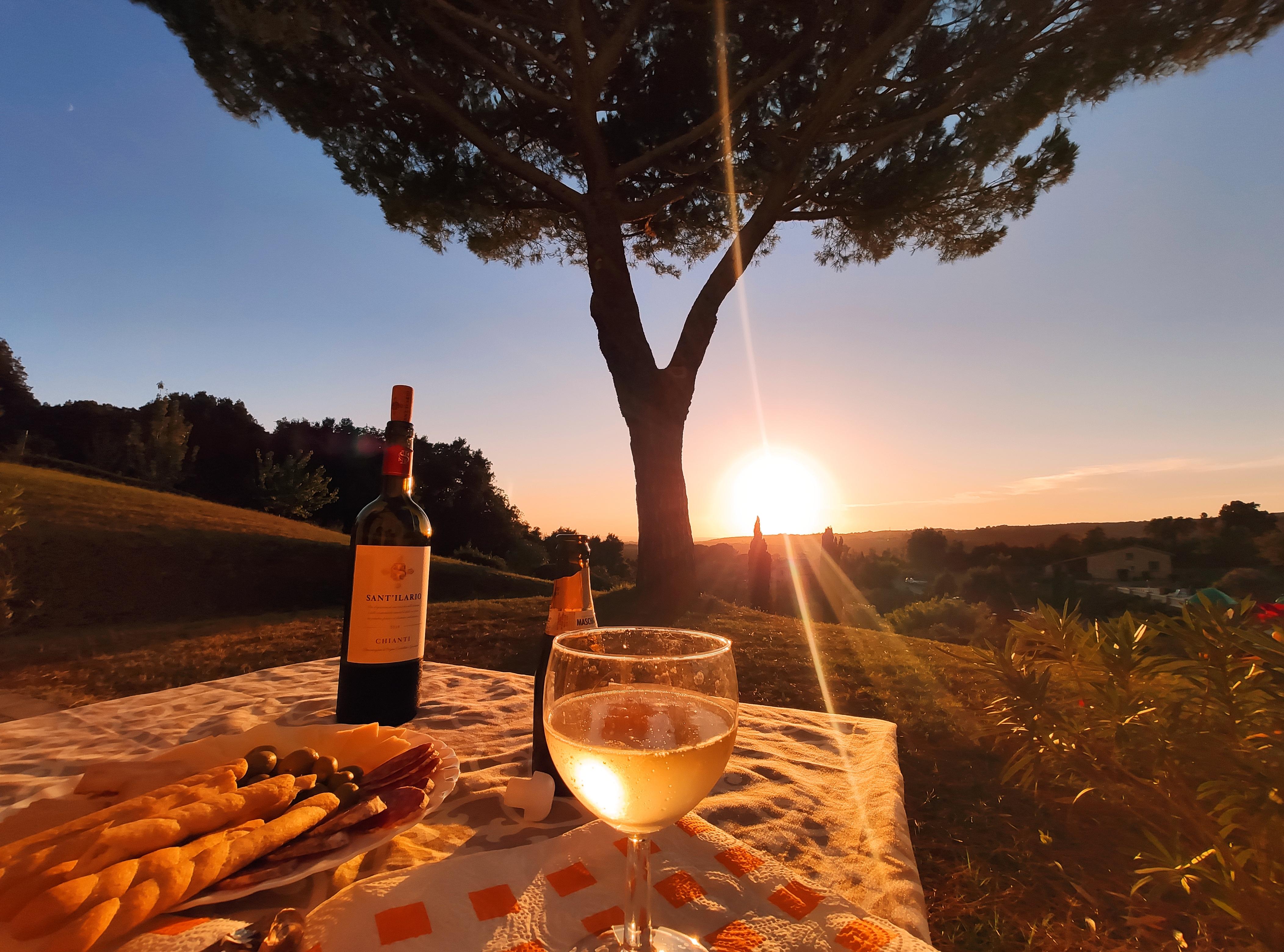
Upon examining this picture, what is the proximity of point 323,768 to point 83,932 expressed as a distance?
456 mm

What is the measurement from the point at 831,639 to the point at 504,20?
8676mm

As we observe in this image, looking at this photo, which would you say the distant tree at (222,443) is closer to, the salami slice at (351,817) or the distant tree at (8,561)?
the distant tree at (8,561)

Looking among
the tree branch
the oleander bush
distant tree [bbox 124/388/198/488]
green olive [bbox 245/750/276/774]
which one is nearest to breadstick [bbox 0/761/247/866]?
green olive [bbox 245/750/276/774]

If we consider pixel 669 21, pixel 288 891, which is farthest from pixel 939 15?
pixel 288 891

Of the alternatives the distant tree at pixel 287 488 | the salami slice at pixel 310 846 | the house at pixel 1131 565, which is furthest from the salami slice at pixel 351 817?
the distant tree at pixel 287 488

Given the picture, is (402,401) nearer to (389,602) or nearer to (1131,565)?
(389,602)

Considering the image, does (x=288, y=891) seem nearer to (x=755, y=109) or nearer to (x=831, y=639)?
(x=831, y=639)

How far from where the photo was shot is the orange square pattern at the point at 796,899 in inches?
36.8

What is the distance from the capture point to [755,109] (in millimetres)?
9086

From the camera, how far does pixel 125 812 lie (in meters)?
0.93

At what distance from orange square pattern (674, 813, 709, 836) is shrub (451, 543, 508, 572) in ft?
72.1

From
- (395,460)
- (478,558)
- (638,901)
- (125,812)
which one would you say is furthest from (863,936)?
(478,558)

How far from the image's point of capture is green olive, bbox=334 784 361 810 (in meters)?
1.09

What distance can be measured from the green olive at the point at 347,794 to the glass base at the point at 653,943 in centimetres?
49
